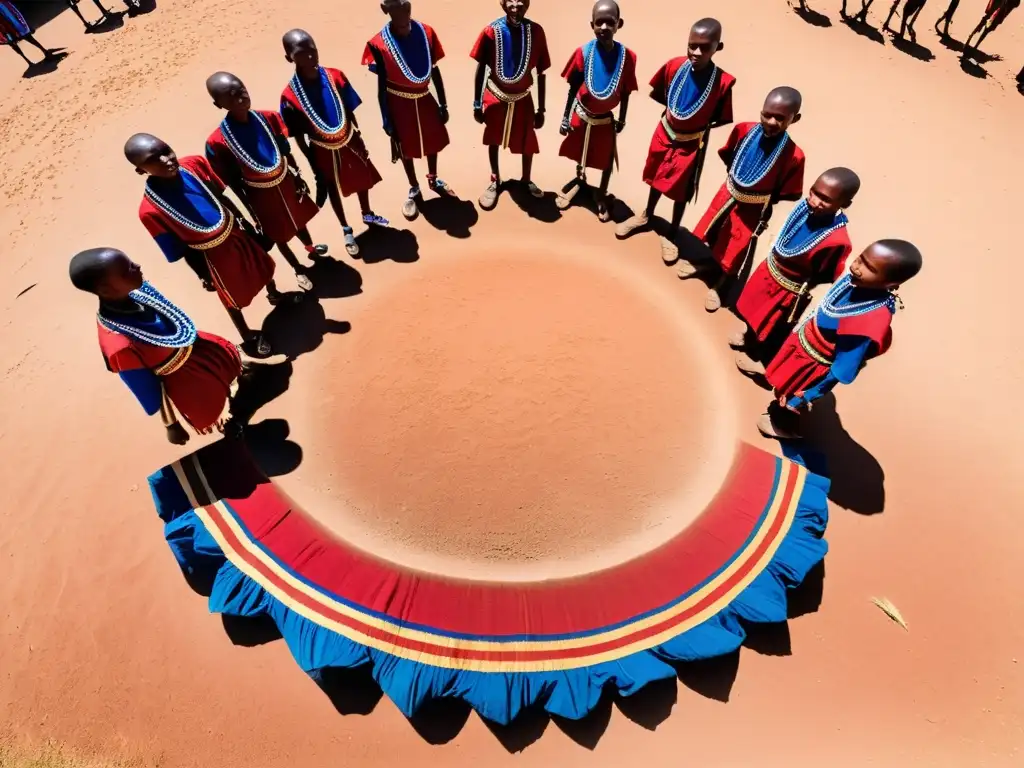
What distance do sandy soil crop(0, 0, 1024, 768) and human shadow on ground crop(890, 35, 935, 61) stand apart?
14.4 inches

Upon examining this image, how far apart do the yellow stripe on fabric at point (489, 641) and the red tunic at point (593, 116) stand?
420 centimetres

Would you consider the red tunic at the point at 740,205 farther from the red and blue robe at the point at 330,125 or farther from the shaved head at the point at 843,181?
the red and blue robe at the point at 330,125

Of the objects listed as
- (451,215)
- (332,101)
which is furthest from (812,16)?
(332,101)

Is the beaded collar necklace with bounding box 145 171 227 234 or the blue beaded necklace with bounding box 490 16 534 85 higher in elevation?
the blue beaded necklace with bounding box 490 16 534 85

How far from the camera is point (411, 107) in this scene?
5.61 meters

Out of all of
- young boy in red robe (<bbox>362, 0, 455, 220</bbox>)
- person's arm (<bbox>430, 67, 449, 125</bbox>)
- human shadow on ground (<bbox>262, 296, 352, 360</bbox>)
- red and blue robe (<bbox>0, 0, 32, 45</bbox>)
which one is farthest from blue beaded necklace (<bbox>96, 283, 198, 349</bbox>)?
red and blue robe (<bbox>0, 0, 32, 45</bbox>)

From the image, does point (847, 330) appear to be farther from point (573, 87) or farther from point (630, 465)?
point (573, 87)

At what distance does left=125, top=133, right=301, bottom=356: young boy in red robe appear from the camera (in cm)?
386

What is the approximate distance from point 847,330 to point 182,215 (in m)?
4.76

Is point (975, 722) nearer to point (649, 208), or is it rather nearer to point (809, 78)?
point (649, 208)

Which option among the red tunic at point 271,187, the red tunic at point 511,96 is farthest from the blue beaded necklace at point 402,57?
the red tunic at point 271,187

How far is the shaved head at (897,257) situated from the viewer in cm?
322

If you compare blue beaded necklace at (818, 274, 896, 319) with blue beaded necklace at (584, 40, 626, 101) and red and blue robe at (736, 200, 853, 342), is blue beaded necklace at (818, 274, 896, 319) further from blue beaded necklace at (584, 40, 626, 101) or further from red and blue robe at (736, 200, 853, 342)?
blue beaded necklace at (584, 40, 626, 101)

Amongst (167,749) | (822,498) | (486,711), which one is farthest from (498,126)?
(167,749)
